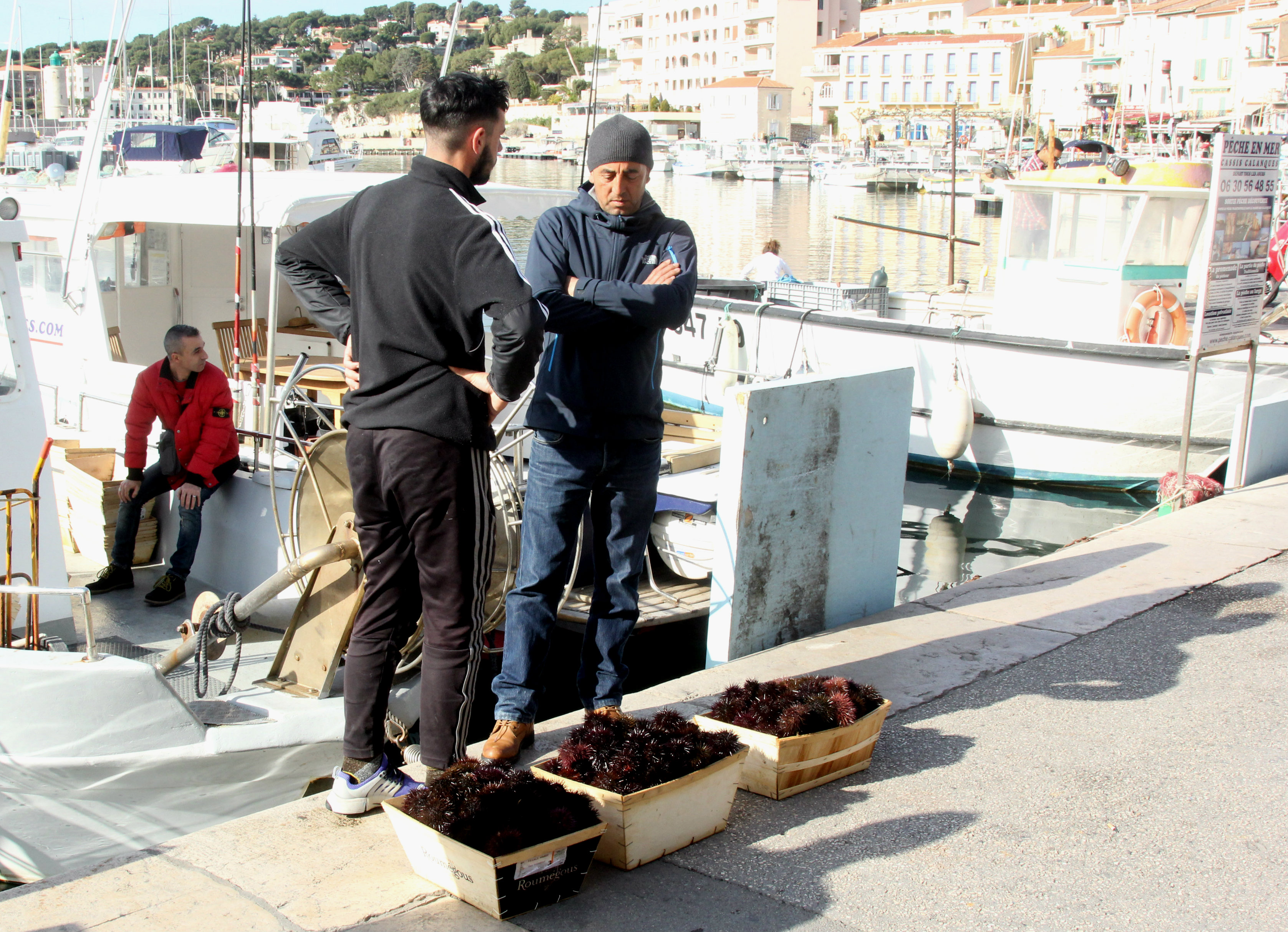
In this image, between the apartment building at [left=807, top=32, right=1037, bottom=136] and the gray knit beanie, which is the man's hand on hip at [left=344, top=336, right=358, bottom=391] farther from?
the apartment building at [left=807, top=32, right=1037, bottom=136]

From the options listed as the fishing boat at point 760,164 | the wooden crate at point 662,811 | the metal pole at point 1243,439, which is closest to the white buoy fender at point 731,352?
the metal pole at point 1243,439

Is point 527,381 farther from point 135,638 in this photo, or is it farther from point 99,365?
point 99,365

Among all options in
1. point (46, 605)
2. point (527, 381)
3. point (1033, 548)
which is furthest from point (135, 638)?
point (1033, 548)

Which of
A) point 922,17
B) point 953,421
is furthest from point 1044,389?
point 922,17

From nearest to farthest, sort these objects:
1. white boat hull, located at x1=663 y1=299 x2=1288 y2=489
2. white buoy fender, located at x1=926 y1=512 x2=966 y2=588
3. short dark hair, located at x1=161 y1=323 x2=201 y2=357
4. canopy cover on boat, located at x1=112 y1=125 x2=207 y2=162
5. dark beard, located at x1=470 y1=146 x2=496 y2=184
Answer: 1. dark beard, located at x1=470 y1=146 x2=496 y2=184
2. short dark hair, located at x1=161 y1=323 x2=201 y2=357
3. white buoy fender, located at x1=926 y1=512 x2=966 y2=588
4. white boat hull, located at x1=663 y1=299 x2=1288 y2=489
5. canopy cover on boat, located at x1=112 y1=125 x2=207 y2=162

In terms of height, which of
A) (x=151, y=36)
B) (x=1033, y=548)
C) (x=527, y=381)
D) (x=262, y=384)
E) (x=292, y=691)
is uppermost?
(x=151, y=36)

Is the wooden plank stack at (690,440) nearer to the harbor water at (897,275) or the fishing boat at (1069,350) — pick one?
the harbor water at (897,275)

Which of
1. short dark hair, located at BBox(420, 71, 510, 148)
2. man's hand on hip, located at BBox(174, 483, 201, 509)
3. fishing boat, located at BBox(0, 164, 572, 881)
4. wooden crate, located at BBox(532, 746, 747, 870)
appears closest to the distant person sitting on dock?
fishing boat, located at BBox(0, 164, 572, 881)

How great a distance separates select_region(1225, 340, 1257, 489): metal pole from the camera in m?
8.09

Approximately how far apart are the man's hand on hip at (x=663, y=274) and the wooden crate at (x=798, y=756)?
136cm

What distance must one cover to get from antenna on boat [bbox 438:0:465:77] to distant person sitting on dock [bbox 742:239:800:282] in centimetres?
1020

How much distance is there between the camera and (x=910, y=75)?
339 ft

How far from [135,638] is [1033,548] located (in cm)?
829

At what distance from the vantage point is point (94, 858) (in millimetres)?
4508
